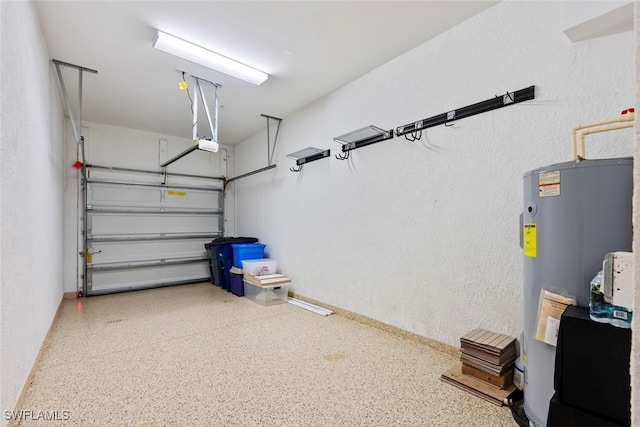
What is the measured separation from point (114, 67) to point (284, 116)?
2.20 metres

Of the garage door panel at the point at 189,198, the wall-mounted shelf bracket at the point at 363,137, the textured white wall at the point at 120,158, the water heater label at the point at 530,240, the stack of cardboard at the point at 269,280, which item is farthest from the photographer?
the garage door panel at the point at 189,198

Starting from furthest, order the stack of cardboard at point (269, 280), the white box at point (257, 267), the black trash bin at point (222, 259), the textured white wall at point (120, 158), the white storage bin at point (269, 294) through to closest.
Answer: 1. the black trash bin at point (222, 259)
2. the textured white wall at point (120, 158)
3. the white box at point (257, 267)
4. the white storage bin at point (269, 294)
5. the stack of cardboard at point (269, 280)

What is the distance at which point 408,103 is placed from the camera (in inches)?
114

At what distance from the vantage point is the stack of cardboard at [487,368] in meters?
1.90

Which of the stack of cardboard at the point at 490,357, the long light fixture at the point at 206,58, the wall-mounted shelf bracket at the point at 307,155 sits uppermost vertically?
the long light fixture at the point at 206,58

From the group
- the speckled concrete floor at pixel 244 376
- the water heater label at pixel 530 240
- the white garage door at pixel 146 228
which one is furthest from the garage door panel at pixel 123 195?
the water heater label at pixel 530 240

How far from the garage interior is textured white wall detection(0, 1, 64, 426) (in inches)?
1.0

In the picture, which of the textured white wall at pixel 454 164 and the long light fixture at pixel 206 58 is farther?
the long light fixture at pixel 206 58

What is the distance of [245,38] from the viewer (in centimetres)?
267

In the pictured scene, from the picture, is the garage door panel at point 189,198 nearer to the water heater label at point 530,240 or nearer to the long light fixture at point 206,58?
the long light fixture at point 206,58

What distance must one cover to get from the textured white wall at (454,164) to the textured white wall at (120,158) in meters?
2.99

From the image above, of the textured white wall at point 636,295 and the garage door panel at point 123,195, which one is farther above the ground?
the garage door panel at point 123,195

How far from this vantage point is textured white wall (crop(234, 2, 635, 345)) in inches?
75.9

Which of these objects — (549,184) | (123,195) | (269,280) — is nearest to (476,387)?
(549,184)
